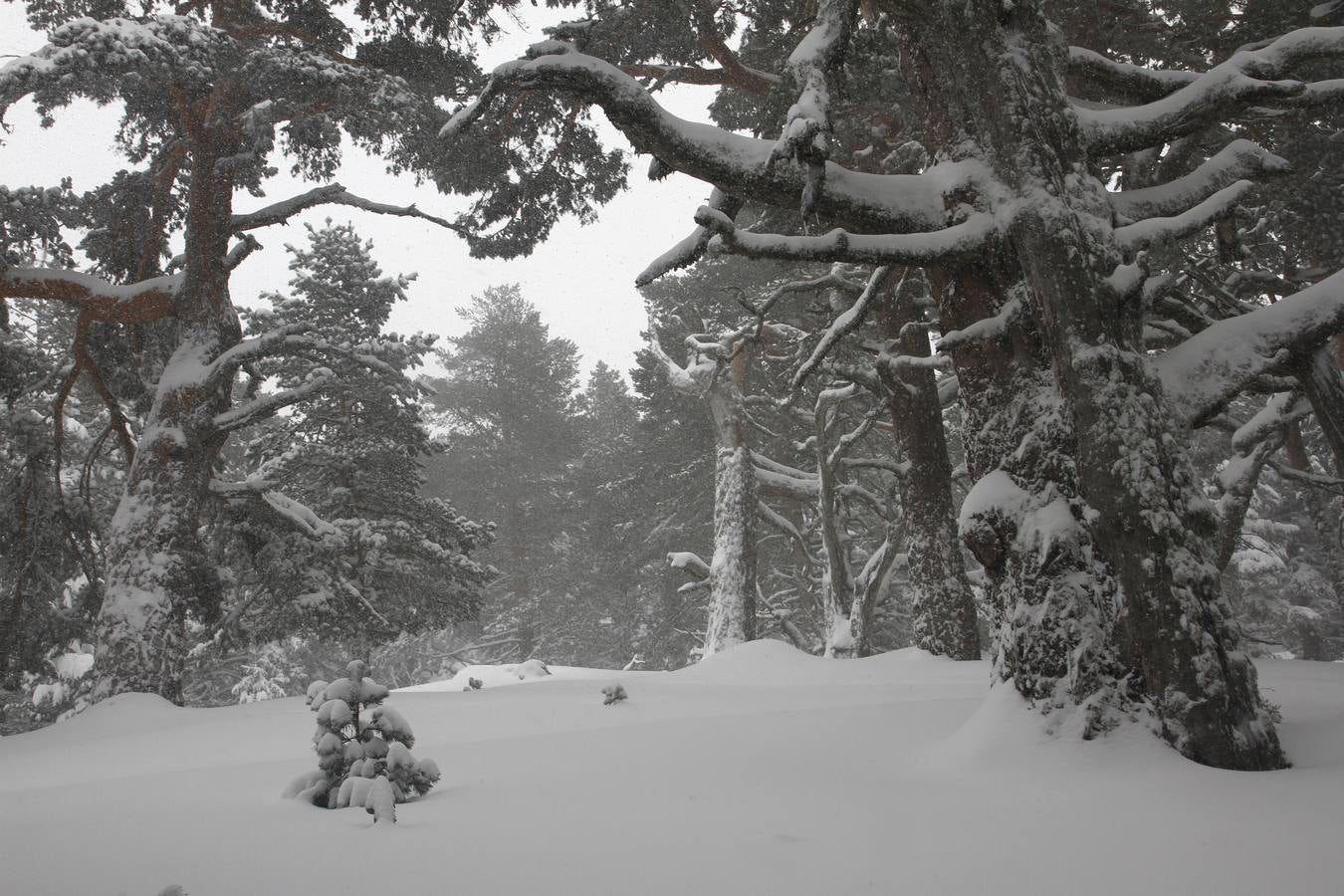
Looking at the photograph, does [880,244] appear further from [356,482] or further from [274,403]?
[356,482]

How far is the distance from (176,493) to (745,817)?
8.45 m

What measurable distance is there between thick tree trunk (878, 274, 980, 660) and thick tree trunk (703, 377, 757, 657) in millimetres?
5131

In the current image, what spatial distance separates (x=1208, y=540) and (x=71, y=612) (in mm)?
15665

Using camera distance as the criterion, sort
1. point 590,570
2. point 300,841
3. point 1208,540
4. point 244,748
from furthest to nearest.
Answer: point 590,570, point 244,748, point 1208,540, point 300,841

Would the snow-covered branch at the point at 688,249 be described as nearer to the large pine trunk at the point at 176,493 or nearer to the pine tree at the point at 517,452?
the large pine trunk at the point at 176,493

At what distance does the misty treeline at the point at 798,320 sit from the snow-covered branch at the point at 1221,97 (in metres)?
0.02

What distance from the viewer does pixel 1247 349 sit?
3.70 meters

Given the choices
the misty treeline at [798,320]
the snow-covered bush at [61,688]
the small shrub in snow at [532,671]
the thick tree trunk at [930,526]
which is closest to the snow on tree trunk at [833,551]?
the misty treeline at [798,320]

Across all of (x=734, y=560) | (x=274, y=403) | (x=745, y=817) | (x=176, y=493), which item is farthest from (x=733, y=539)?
(x=745, y=817)

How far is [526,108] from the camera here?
32.3ft

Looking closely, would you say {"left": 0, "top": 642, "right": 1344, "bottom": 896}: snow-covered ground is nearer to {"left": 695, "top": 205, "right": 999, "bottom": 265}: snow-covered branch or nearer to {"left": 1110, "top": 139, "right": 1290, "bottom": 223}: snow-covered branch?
{"left": 695, "top": 205, "right": 999, "bottom": 265}: snow-covered branch

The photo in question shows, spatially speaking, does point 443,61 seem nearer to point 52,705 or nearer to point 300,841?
point 300,841

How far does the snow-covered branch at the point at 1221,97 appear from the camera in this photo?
3.79 m

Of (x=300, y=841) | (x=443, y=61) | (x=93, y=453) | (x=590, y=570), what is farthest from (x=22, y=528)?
(x=590, y=570)
